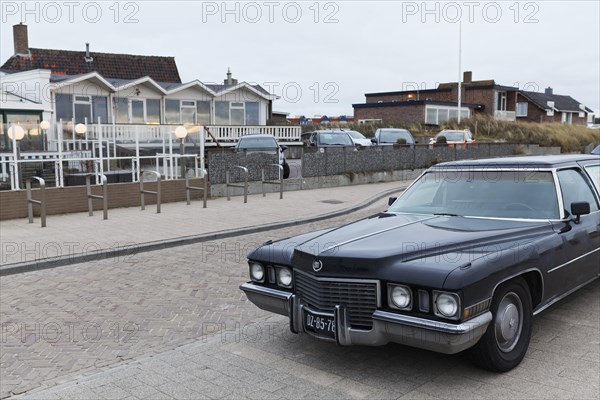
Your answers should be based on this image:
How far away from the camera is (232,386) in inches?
162

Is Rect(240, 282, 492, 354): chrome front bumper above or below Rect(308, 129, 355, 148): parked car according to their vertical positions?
below

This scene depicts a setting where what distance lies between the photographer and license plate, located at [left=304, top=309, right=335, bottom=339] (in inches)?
162

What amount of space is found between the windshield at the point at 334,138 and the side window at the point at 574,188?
62.9ft

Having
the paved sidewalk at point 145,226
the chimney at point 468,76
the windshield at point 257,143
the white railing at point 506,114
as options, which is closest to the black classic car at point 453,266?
the paved sidewalk at point 145,226

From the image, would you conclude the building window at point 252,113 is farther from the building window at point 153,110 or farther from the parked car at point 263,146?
the parked car at point 263,146

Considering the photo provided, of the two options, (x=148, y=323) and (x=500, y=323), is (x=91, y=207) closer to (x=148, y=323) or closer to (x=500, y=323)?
(x=148, y=323)

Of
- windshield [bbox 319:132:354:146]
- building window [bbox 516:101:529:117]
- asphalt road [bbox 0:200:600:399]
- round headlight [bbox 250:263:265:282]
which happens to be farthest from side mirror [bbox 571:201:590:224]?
building window [bbox 516:101:529:117]

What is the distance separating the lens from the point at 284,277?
4.64 meters

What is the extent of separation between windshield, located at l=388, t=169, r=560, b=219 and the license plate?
6.30 ft

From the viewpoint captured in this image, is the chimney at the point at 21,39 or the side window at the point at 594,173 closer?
the side window at the point at 594,173

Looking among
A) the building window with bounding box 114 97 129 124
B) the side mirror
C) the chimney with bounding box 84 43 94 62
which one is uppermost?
the chimney with bounding box 84 43 94 62

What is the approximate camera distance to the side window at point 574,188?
17.9ft

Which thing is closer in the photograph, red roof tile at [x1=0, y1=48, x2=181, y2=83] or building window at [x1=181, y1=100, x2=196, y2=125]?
building window at [x1=181, y1=100, x2=196, y2=125]

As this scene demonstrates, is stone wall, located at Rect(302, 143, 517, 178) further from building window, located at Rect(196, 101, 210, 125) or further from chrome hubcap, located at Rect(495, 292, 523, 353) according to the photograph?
chrome hubcap, located at Rect(495, 292, 523, 353)
